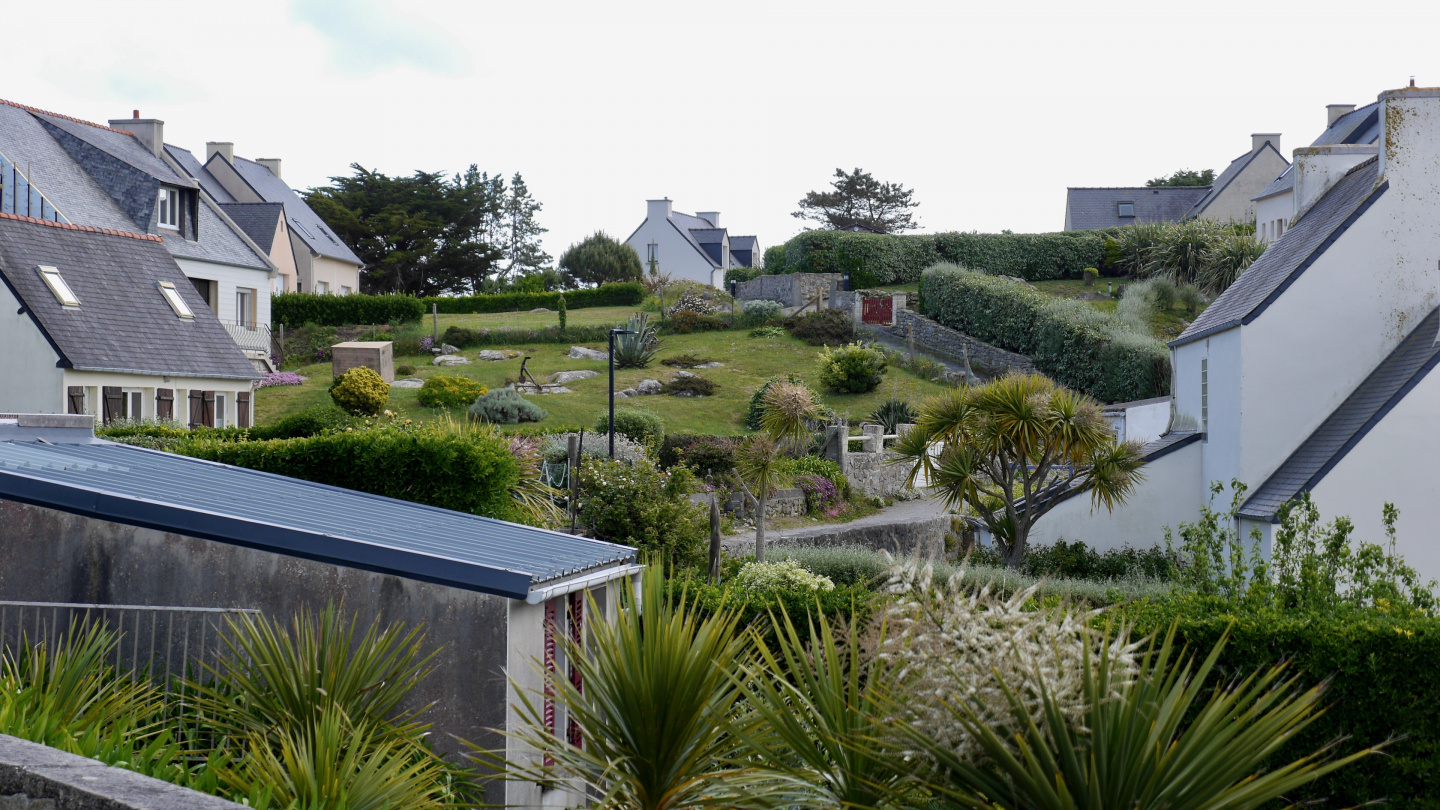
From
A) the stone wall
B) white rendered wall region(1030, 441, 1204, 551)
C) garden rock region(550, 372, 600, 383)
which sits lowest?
white rendered wall region(1030, 441, 1204, 551)

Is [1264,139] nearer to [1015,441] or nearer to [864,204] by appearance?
[864,204]

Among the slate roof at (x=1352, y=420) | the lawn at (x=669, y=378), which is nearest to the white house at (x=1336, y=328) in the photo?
the slate roof at (x=1352, y=420)

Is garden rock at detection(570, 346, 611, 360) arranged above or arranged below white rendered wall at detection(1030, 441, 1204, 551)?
above

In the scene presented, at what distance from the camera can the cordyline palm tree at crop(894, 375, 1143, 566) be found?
14.4m

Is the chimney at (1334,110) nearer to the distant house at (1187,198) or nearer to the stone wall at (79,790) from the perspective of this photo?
the distant house at (1187,198)

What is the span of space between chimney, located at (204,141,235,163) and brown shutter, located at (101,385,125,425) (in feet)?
85.3

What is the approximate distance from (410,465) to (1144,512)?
1182 cm

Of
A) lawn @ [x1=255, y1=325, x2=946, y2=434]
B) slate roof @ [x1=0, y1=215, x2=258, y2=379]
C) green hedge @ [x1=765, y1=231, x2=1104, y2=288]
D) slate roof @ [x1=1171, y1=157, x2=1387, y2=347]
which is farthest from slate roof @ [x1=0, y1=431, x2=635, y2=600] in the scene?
green hedge @ [x1=765, y1=231, x2=1104, y2=288]

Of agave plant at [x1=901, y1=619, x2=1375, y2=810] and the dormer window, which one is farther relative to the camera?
the dormer window

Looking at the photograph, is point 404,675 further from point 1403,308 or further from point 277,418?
point 277,418

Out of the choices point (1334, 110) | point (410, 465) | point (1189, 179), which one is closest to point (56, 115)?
point (410, 465)

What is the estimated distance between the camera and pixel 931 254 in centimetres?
4809

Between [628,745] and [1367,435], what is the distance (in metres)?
12.3

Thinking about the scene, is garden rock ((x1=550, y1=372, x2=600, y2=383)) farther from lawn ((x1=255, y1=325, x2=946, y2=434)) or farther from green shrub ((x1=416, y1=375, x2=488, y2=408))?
green shrub ((x1=416, y1=375, x2=488, y2=408))
